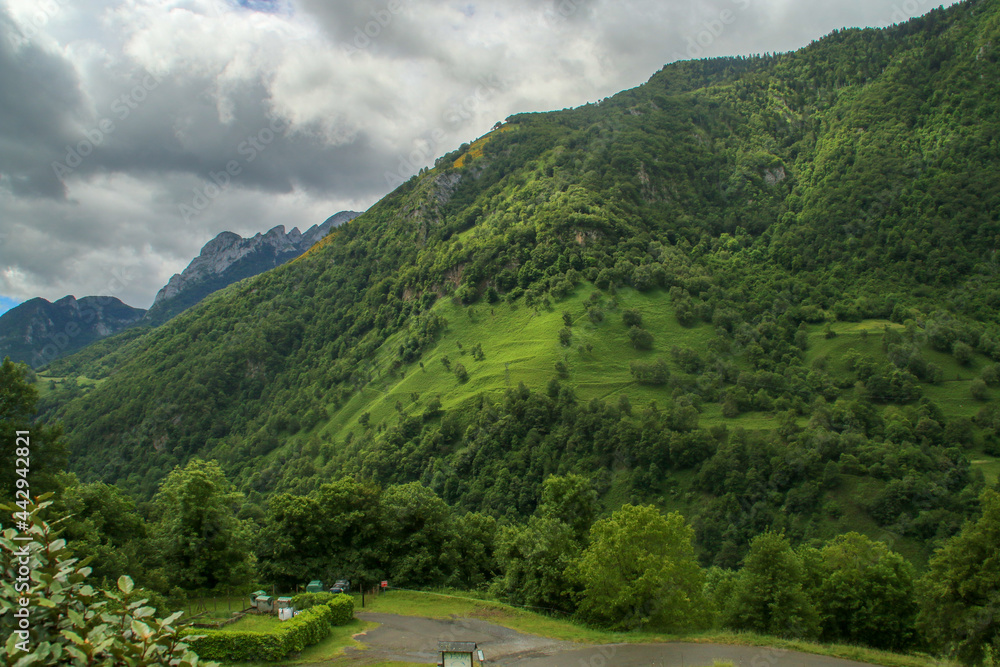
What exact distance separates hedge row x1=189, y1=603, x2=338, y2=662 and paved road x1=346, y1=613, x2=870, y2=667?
2.73 metres

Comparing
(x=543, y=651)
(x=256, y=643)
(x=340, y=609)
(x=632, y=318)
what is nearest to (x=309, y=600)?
(x=340, y=609)

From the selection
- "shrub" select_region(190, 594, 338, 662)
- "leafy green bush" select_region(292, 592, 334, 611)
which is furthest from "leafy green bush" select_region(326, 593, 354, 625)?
"shrub" select_region(190, 594, 338, 662)

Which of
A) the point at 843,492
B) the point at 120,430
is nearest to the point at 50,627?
the point at 843,492

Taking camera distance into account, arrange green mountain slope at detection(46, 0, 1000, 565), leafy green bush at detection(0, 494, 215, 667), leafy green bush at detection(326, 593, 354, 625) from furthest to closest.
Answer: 1. green mountain slope at detection(46, 0, 1000, 565)
2. leafy green bush at detection(326, 593, 354, 625)
3. leafy green bush at detection(0, 494, 215, 667)

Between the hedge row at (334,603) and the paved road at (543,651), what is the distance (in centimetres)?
220

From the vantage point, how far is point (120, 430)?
18625 cm

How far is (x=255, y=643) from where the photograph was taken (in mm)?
26859

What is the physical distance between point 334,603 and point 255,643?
783 cm

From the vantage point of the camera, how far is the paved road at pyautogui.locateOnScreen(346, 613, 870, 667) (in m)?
25.7

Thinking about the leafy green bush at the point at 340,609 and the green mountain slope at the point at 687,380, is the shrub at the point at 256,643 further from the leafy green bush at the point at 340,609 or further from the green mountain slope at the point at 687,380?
the green mountain slope at the point at 687,380

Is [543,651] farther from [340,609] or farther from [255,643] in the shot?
[255,643]

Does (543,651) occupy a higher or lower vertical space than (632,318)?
lower

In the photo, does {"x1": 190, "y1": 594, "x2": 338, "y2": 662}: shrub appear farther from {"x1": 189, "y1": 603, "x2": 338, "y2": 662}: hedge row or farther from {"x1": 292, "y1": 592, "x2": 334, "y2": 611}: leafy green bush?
{"x1": 292, "y1": 592, "x2": 334, "y2": 611}: leafy green bush

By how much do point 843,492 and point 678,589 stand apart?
238ft
